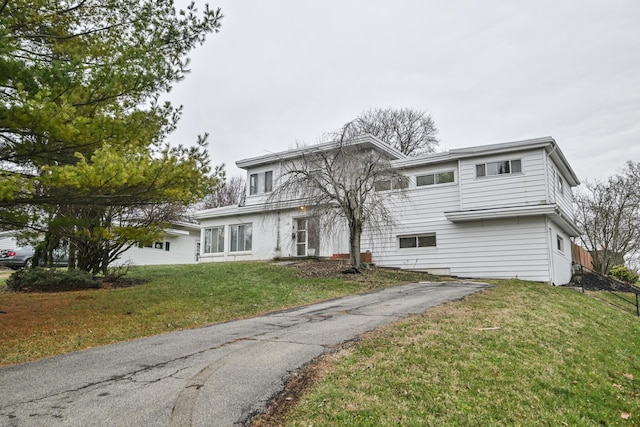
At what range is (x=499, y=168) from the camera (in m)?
16.3

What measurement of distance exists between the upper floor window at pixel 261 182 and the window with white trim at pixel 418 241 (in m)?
7.70

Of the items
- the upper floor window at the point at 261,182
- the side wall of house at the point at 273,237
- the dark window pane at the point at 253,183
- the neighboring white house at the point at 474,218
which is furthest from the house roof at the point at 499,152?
the dark window pane at the point at 253,183

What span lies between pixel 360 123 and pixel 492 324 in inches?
428

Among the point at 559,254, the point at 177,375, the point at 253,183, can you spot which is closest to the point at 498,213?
the point at 559,254

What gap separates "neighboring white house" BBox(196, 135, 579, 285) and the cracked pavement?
29.8ft

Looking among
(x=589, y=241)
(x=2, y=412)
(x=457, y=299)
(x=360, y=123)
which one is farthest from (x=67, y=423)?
(x=589, y=241)

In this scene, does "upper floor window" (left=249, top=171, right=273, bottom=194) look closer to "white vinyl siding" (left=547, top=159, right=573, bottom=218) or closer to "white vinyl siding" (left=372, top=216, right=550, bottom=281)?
"white vinyl siding" (left=372, top=216, right=550, bottom=281)

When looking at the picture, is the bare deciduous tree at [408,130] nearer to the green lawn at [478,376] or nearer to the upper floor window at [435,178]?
the upper floor window at [435,178]

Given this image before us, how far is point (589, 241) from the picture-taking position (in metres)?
25.8

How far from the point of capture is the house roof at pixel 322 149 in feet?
55.8

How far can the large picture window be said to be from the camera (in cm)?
2247

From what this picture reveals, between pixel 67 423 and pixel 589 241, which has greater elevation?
pixel 589 241

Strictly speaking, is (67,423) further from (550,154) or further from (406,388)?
(550,154)

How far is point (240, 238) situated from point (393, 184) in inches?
380
